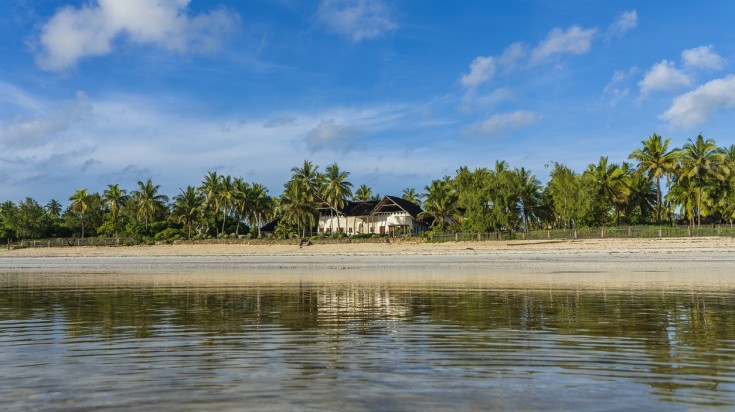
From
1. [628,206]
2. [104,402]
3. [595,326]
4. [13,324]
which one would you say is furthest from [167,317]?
[628,206]

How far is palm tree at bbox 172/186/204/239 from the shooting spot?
8231cm

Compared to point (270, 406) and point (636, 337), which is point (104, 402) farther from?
point (636, 337)

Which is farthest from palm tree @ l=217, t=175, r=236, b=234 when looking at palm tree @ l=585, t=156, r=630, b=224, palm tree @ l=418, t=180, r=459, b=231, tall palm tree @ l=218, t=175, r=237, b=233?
palm tree @ l=585, t=156, r=630, b=224

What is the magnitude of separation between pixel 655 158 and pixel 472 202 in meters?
21.1

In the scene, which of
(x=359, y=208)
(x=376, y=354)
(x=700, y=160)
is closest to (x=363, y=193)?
(x=359, y=208)

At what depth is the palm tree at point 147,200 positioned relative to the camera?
8496 centimetres

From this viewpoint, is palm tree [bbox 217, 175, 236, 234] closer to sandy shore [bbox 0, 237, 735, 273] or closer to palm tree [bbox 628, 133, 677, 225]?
sandy shore [bbox 0, 237, 735, 273]

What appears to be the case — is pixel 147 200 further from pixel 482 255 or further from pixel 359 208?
pixel 482 255

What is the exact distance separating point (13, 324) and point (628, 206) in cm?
7092

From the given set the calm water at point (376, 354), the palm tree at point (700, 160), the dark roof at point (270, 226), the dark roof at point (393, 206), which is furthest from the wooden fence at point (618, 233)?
the dark roof at point (270, 226)

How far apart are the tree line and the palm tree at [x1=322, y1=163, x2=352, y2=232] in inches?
5.8

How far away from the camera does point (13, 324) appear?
1217 cm

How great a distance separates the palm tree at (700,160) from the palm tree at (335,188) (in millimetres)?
41327

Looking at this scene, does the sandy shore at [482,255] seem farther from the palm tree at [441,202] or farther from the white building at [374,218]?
the white building at [374,218]
